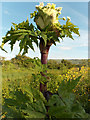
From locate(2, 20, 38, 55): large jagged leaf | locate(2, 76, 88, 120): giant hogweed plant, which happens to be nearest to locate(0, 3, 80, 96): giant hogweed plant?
locate(2, 20, 38, 55): large jagged leaf

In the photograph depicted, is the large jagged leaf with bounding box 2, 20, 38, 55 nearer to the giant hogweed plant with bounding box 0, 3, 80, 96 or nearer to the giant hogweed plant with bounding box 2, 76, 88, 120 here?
the giant hogweed plant with bounding box 0, 3, 80, 96

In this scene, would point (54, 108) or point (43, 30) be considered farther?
point (43, 30)

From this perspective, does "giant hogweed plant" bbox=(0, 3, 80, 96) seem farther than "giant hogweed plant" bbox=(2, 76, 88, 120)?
Yes

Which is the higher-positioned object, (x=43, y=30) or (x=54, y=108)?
(x=43, y=30)

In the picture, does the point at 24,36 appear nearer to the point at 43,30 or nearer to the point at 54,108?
the point at 43,30

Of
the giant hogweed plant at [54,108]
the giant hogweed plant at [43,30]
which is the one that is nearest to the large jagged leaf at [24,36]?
the giant hogweed plant at [43,30]

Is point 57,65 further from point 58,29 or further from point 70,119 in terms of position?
point 70,119

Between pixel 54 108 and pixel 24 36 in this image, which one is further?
pixel 24 36

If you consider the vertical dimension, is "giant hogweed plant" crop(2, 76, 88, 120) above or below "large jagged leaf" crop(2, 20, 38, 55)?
below

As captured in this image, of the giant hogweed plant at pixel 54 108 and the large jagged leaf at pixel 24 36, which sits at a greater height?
the large jagged leaf at pixel 24 36

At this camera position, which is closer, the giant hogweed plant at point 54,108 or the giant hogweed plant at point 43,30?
the giant hogweed plant at point 54,108

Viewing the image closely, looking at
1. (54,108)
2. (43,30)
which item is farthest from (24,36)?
(54,108)

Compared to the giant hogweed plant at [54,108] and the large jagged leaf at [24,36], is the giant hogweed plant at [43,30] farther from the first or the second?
the giant hogweed plant at [54,108]

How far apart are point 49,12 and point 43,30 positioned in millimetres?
169
